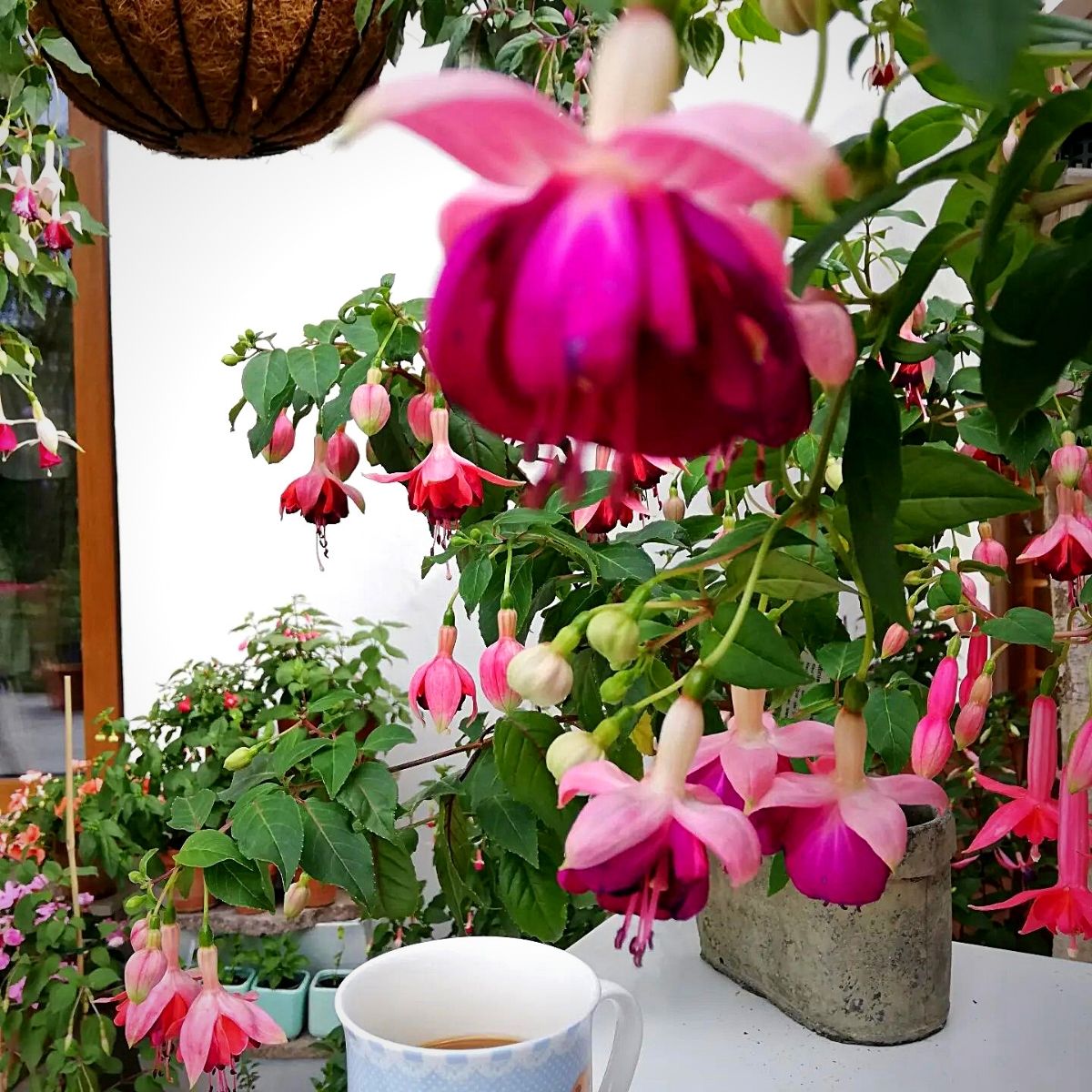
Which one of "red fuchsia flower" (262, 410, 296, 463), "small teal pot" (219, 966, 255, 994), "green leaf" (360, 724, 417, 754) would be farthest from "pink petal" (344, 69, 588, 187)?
"small teal pot" (219, 966, 255, 994)

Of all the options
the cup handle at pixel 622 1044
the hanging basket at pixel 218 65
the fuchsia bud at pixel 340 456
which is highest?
the hanging basket at pixel 218 65

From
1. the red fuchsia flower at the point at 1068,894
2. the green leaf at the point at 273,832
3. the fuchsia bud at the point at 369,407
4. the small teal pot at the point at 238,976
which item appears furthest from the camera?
the small teal pot at the point at 238,976

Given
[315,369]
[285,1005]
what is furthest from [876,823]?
[285,1005]

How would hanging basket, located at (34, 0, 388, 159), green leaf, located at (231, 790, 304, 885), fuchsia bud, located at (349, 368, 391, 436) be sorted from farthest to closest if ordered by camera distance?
hanging basket, located at (34, 0, 388, 159), fuchsia bud, located at (349, 368, 391, 436), green leaf, located at (231, 790, 304, 885)

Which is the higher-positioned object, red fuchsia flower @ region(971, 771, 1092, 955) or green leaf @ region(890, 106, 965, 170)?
green leaf @ region(890, 106, 965, 170)

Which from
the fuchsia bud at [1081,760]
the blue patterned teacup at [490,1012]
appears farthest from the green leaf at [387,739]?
the fuchsia bud at [1081,760]

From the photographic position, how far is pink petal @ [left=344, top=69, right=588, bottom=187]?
0.32ft

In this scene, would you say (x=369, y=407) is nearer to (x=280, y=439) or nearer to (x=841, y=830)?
(x=280, y=439)

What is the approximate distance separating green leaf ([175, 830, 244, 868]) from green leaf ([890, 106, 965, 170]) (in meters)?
0.40

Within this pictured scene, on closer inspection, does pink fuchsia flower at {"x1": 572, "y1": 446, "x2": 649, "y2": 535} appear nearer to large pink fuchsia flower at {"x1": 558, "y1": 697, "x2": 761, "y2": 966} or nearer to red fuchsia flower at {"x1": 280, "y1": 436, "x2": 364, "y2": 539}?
red fuchsia flower at {"x1": 280, "y1": 436, "x2": 364, "y2": 539}

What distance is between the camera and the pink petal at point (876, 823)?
0.19m

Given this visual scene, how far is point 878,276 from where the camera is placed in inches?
49.1

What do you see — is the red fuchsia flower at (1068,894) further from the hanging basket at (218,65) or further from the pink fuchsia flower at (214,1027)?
the hanging basket at (218,65)

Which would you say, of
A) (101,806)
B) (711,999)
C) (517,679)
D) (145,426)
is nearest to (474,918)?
(101,806)
